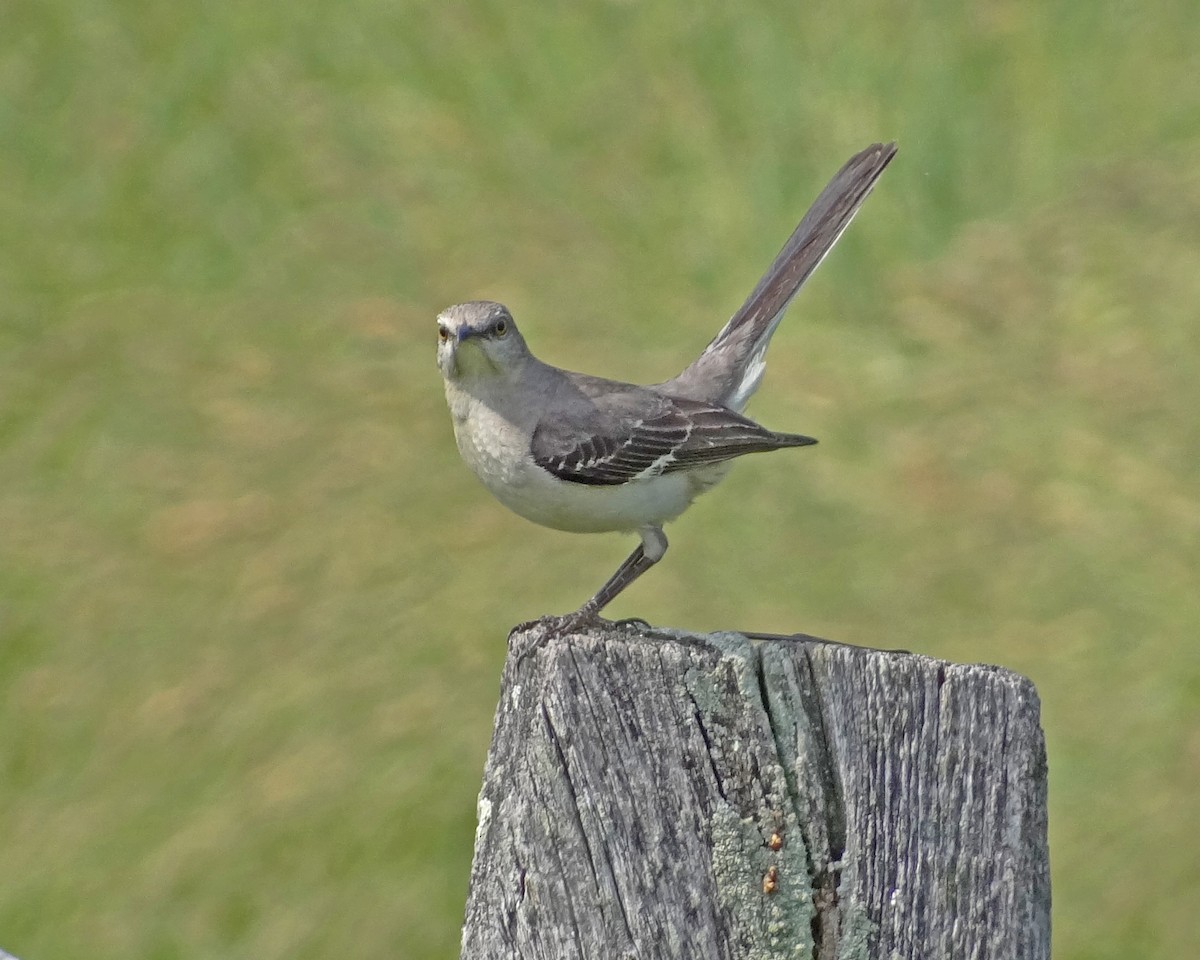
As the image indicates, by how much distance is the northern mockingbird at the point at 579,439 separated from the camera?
17.2 feet

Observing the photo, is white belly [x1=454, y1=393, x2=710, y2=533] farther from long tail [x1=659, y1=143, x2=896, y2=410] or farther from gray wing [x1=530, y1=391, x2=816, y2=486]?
long tail [x1=659, y1=143, x2=896, y2=410]

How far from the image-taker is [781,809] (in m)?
2.79

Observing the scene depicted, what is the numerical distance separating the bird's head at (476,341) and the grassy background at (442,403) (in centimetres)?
310

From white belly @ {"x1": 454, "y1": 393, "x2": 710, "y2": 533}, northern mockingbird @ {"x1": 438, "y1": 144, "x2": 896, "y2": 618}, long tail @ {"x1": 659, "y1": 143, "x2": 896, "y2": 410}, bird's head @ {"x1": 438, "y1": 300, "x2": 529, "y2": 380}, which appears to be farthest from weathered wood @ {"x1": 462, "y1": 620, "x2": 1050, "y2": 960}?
long tail @ {"x1": 659, "y1": 143, "x2": 896, "y2": 410}

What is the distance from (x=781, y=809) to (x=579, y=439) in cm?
269

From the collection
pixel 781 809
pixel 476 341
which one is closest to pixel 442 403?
pixel 476 341

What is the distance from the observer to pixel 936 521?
8.88m

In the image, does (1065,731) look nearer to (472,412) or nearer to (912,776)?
(472,412)

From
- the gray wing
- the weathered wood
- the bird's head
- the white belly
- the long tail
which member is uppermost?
the long tail

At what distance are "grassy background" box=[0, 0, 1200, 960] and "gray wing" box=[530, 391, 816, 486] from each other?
2.79 metres

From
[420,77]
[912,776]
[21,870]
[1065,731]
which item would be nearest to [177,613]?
[21,870]

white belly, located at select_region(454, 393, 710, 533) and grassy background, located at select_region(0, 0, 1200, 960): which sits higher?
grassy background, located at select_region(0, 0, 1200, 960)

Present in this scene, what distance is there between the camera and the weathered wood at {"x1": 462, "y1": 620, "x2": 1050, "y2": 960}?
2.76m

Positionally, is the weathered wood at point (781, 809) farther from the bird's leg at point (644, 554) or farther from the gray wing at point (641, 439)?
the bird's leg at point (644, 554)
